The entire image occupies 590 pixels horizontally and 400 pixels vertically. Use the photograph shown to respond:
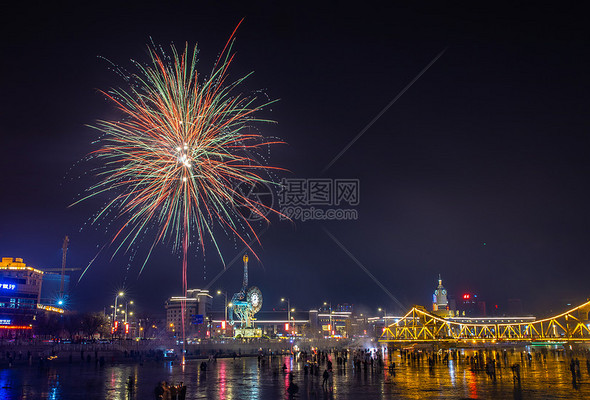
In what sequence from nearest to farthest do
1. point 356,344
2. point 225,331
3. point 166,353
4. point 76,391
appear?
point 76,391, point 166,353, point 356,344, point 225,331

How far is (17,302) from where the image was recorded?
110m

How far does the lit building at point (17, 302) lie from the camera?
104 meters

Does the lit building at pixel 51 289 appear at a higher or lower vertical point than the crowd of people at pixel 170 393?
higher

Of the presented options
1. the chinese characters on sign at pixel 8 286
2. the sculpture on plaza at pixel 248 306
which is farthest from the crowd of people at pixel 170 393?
the sculpture on plaza at pixel 248 306

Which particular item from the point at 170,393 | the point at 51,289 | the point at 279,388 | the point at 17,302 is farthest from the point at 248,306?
the point at 170,393

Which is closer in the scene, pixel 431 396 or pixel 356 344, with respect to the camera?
pixel 431 396

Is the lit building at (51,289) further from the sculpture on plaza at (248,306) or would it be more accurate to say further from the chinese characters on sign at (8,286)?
the sculpture on plaza at (248,306)

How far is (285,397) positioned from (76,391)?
13.0 meters

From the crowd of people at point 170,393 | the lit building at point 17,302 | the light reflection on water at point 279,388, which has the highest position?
the lit building at point 17,302

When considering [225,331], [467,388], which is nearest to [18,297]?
[225,331]

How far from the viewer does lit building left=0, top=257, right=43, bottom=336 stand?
10431cm

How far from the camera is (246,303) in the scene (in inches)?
5399

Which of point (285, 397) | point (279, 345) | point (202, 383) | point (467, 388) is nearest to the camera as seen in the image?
point (285, 397)

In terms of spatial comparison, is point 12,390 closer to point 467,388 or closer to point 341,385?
point 341,385
